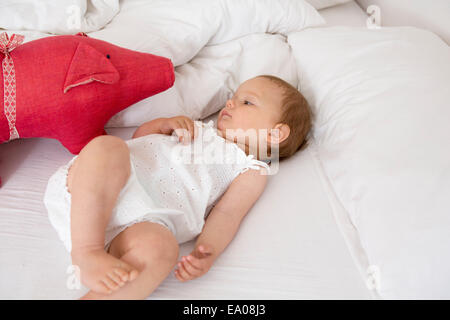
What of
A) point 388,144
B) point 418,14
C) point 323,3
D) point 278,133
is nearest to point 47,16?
point 278,133

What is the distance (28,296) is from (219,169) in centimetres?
49

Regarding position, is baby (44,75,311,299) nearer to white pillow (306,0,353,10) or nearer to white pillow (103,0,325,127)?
white pillow (103,0,325,127)

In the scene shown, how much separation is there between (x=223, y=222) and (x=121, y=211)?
0.73 feet

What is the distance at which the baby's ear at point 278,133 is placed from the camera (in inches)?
39.4

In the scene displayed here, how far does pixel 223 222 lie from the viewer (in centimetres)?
84

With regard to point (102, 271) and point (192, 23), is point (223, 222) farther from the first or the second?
point (192, 23)

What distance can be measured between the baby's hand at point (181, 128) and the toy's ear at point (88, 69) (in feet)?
0.58

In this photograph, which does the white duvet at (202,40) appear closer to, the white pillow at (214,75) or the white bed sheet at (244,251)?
the white pillow at (214,75)

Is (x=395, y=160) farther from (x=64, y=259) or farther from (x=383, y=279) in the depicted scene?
(x=64, y=259)

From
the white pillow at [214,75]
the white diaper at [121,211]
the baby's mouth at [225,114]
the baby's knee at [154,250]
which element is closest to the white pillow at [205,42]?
the white pillow at [214,75]

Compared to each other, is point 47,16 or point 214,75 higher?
point 47,16

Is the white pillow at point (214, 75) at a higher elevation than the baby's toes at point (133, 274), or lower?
higher
